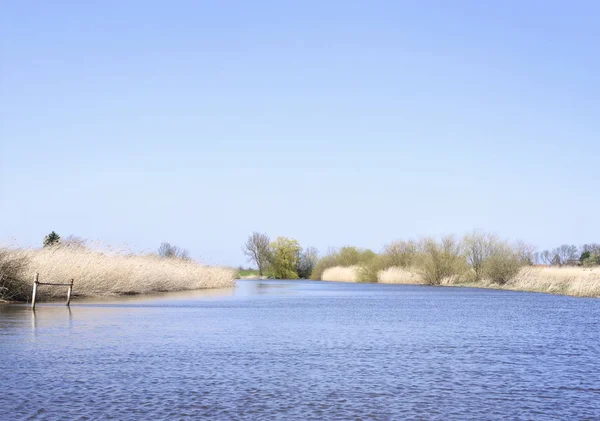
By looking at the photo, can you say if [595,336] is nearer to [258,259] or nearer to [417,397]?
[417,397]

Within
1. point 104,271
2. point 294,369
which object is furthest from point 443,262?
point 294,369

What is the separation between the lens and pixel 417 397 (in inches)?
388

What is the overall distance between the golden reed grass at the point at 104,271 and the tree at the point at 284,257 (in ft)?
183

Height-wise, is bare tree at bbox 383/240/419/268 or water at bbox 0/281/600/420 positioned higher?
bare tree at bbox 383/240/419/268

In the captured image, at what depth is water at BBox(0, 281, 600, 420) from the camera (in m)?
9.05

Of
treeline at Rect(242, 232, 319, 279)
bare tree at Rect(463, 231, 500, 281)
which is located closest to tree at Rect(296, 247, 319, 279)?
treeline at Rect(242, 232, 319, 279)

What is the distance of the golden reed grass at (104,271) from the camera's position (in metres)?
31.4

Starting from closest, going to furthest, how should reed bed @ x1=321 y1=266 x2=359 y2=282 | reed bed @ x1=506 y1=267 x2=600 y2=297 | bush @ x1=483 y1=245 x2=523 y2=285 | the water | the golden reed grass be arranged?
1. the water
2. the golden reed grass
3. reed bed @ x1=506 y1=267 x2=600 y2=297
4. bush @ x1=483 y1=245 x2=523 y2=285
5. reed bed @ x1=321 y1=266 x2=359 y2=282

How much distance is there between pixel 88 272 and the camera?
34312mm

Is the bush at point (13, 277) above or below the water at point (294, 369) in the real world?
above

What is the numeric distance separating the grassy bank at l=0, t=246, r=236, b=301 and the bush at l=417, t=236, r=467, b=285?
25.1 m

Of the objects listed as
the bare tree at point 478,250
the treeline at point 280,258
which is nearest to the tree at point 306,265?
the treeline at point 280,258

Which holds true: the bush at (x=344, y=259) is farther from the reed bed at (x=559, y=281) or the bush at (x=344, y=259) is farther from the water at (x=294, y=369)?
the water at (x=294, y=369)

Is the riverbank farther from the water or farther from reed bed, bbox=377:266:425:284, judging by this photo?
the water
